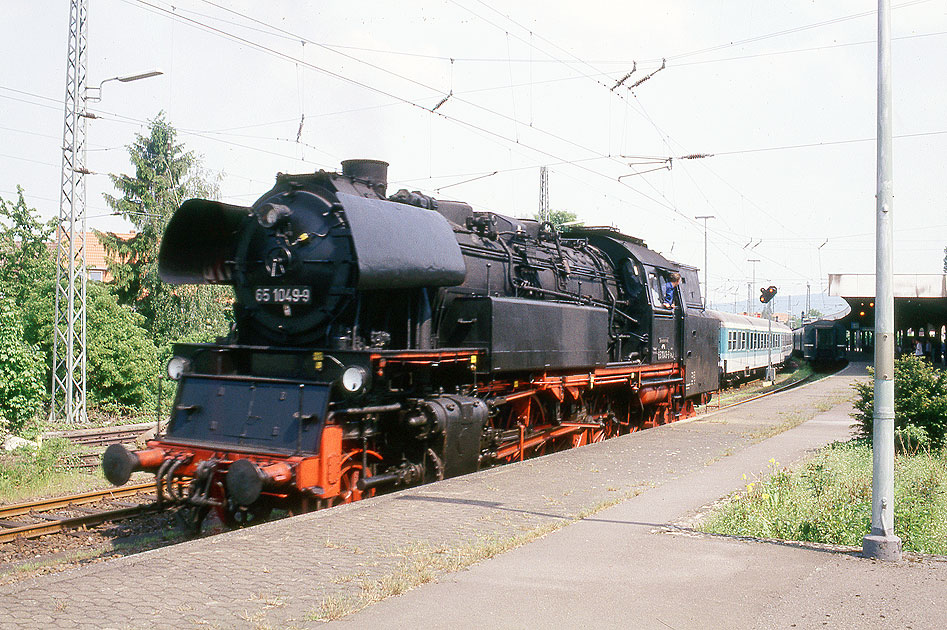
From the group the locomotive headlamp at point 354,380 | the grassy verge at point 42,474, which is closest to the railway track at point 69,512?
the grassy verge at point 42,474

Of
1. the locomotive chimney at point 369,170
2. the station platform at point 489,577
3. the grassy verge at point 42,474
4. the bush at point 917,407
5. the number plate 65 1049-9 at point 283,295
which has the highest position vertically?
the locomotive chimney at point 369,170

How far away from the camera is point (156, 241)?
30.0 metres

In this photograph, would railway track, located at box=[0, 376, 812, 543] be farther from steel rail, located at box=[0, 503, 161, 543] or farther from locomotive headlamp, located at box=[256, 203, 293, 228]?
locomotive headlamp, located at box=[256, 203, 293, 228]

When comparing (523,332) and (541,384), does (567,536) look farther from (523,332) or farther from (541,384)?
(541,384)

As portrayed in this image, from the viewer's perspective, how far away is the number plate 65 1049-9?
7777mm

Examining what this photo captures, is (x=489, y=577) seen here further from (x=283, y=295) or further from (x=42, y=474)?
(x=42, y=474)

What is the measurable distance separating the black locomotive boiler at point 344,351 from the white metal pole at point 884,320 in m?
3.99

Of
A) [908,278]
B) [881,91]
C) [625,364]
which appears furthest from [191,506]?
[908,278]

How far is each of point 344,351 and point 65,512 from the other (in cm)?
438

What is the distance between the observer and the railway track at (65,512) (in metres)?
8.04

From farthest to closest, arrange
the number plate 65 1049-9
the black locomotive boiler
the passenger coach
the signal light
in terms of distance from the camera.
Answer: the passenger coach < the signal light < the number plate 65 1049-9 < the black locomotive boiler

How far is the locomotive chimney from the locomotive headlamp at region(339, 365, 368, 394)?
2.49 meters

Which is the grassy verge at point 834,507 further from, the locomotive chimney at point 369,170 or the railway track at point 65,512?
the railway track at point 65,512

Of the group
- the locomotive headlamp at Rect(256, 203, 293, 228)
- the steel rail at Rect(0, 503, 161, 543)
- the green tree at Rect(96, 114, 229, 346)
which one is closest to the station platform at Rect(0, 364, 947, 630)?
the steel rail at Rect(0, 503, 161, 543)
